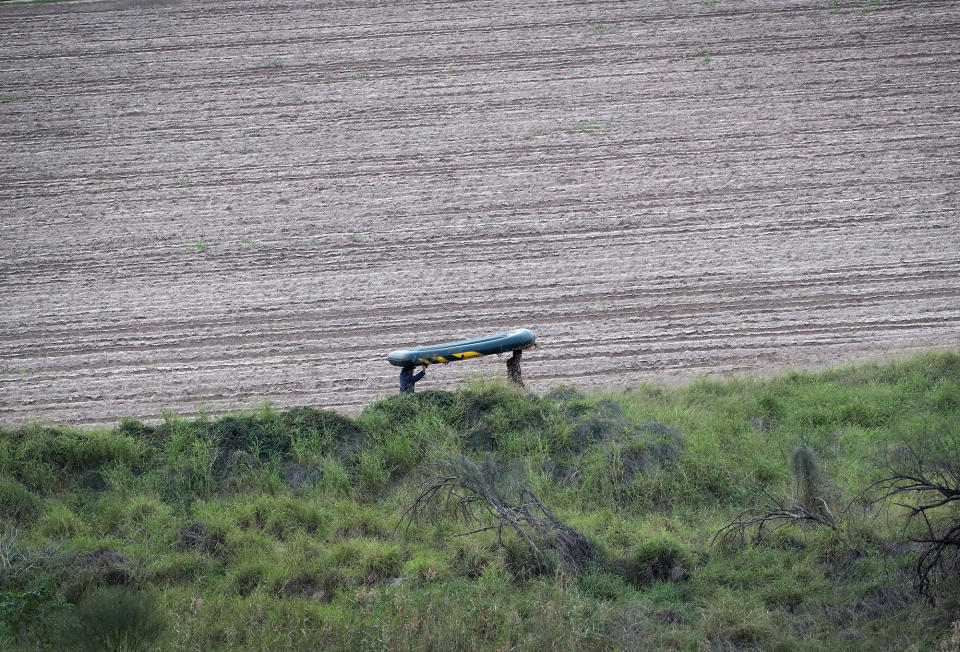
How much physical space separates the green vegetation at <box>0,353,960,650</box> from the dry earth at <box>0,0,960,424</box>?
7.63ft

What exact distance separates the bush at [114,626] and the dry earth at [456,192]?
5473 millimetres

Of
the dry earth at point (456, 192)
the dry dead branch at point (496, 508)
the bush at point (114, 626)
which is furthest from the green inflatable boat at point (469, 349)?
the bush at point (114, 626)

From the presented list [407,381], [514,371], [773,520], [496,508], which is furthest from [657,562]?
[407,381]

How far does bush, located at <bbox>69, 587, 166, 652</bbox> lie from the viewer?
4727 mm

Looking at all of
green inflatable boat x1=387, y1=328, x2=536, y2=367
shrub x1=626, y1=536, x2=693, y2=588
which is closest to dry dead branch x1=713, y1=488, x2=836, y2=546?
shrub x1=626, y1=536, x2=693, y2=588

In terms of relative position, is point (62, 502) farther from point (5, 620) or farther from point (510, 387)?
point (510, 387)

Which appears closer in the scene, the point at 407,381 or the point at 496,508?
the point at 496,508

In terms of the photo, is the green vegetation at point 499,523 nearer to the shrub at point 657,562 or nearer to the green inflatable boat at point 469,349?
the shrub at point 657,562

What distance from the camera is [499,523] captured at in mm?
6320

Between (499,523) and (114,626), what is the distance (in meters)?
2.67

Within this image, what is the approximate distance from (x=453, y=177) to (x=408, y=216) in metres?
1.41

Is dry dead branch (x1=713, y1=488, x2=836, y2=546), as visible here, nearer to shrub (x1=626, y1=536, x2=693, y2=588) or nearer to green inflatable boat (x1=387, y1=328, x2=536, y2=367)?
shrub (x1=626, y1=536, x2=693, y2=588)

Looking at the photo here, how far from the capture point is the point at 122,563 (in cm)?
595

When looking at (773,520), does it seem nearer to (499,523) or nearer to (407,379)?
(499,523)
